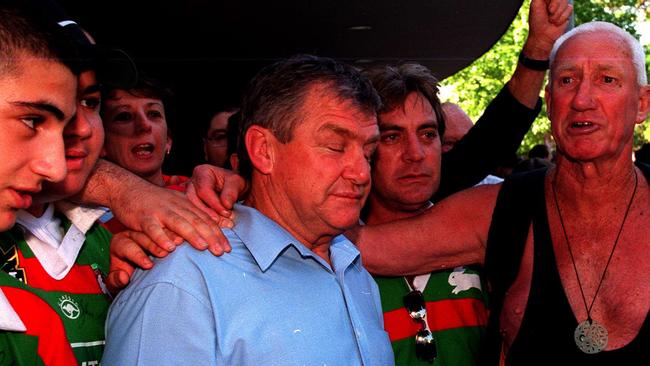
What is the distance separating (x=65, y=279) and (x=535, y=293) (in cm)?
164

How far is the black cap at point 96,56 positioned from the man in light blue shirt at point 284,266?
1.40 feet

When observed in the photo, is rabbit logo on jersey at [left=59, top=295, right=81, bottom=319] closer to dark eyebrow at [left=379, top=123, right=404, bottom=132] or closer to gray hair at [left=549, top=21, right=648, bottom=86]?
dark eyebrow at [left=379, top=123, right=404, bottom=132]

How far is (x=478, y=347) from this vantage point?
121 inches

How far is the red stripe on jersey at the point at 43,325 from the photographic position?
6.64ft

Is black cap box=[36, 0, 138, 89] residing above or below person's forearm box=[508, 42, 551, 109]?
above

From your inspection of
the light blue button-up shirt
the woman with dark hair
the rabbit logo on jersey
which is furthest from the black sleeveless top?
the woman with dark hair

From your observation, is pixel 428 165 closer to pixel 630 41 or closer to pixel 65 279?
pixel 630 41

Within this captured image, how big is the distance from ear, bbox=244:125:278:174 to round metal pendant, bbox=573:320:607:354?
4.08 ft

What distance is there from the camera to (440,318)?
121 inches

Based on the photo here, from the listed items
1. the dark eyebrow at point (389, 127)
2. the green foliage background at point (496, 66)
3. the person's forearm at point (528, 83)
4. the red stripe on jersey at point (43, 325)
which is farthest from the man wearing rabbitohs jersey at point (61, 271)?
the green foliage background at point (496, 66)

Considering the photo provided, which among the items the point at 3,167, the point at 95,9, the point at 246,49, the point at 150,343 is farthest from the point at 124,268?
the point at 246,49

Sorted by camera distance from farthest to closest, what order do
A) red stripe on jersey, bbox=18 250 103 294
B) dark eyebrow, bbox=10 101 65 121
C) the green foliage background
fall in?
the green foliage background
red stripe on jersey, bbox=18 250 103 294
dark eyebrow, bbox=10 101 65 121

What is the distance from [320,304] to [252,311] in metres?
0.25

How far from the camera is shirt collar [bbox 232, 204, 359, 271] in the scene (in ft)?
7.41
